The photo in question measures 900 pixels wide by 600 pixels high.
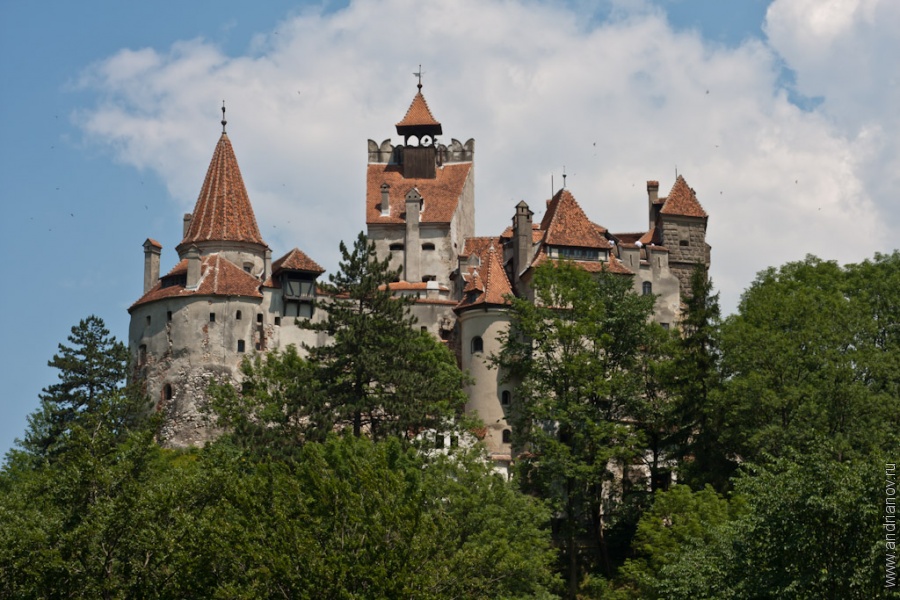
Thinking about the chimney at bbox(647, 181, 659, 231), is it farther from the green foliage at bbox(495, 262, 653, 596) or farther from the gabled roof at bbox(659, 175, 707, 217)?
the green foliage at bbox(495, 262, 653, 596)

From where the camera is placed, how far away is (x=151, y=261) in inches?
3435

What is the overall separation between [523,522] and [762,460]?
9613 mm

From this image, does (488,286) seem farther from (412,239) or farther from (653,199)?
(653,199)

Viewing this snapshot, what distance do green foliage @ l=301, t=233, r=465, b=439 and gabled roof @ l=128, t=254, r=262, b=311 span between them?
15797 millimetres

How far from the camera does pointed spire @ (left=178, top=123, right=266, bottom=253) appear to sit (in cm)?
8525

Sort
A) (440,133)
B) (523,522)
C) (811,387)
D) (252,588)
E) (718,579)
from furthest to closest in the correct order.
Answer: (440,133) < (811,387) < (523,522) < (718,579) < (252,588)

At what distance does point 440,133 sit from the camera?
93.9m

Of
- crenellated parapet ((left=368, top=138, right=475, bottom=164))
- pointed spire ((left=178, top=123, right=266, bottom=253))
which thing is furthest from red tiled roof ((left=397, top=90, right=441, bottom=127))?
pointed spire ((left=178, top=123, right=266, bottom=253))

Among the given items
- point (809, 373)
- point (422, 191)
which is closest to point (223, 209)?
point (422, 191)

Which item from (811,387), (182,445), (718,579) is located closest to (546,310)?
(811,387)

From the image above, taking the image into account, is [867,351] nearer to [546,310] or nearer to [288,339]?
[546,310]

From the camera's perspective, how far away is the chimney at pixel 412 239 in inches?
3438

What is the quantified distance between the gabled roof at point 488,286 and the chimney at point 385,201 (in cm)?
1025

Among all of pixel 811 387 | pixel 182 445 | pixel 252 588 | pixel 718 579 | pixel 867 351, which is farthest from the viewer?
pixel 182 445
